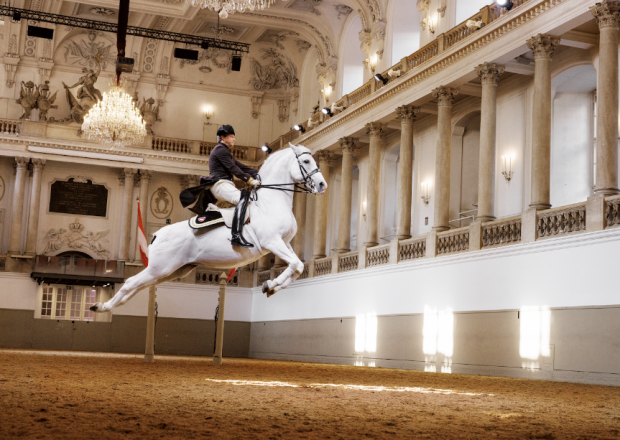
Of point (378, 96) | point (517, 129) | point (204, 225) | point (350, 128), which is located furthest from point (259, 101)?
point (204, 225)

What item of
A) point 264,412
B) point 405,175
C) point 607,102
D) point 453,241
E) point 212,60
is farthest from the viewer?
point 212,60

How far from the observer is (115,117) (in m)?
21.8

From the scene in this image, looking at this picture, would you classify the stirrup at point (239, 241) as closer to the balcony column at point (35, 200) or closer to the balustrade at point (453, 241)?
the balustrade at point (453, 241)

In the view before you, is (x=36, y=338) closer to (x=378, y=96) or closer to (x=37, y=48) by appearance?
(x=37, y=48)

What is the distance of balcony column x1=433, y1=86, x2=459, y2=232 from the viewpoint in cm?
1908

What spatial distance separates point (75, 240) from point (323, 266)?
38.5 ft

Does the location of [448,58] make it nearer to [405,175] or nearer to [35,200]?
[405,175]

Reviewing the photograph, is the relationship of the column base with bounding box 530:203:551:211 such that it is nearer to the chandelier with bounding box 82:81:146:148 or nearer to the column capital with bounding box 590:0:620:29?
the column capital with bounding box 590:0:620:29

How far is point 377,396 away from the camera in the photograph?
6.77 metres

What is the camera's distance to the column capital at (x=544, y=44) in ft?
52.7

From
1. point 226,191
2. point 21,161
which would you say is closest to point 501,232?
point 226,191

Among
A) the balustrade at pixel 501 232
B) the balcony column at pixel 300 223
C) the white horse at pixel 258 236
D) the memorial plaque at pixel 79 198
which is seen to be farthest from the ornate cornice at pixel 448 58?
the memorial plaque at pixel 79 198

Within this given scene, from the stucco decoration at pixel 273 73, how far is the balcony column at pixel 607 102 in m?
19.5

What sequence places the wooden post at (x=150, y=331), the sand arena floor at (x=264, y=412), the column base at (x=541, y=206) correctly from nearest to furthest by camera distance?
1. the sand arena floor at (x=264, y=412)
2. the wooden post at (x=150, y=331)
3. the column base at (x=541, y=206)
